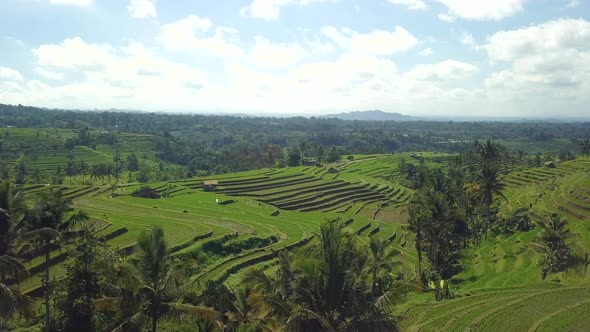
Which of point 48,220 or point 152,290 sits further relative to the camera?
point 48,220

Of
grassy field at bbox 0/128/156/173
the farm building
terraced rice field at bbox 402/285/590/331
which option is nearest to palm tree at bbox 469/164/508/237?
terraced rice field at bbox 402/285/590/331

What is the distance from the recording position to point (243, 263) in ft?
119

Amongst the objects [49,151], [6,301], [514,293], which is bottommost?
[49,151]

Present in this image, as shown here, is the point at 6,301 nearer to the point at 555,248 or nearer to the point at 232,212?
the point at 555,248

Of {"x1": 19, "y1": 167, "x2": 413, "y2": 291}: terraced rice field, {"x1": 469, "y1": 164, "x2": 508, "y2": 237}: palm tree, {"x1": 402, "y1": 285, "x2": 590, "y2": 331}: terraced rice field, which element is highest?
{"x1": 469, "y1": 164, "x2": 508, "y2": 237}: palm tree

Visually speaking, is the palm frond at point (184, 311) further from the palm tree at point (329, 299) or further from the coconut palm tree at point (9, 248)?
the coconut palm tree at point (9, 248)

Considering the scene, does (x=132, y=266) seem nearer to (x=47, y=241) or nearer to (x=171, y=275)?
(x=171, y=275)

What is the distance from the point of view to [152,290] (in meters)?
14.7

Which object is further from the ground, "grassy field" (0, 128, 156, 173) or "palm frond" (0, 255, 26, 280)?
"palm frond" (0, 255, 26, 280)

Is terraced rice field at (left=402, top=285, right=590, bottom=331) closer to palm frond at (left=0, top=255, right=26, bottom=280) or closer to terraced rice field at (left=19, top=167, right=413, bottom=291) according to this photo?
terraced rice field at (left=19, top=167, right=413, bottom=291)

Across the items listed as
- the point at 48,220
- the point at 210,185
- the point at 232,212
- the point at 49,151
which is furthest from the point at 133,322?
the point at 49,151

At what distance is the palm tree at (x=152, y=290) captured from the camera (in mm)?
14648

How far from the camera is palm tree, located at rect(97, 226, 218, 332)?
14648 millimetres

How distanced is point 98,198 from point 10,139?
8982cm
